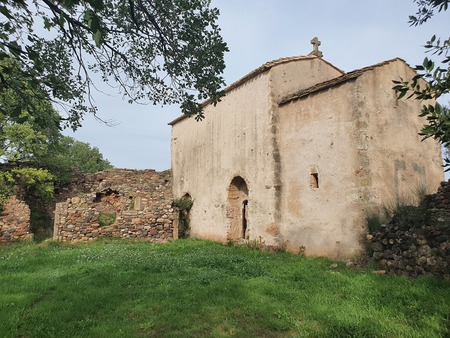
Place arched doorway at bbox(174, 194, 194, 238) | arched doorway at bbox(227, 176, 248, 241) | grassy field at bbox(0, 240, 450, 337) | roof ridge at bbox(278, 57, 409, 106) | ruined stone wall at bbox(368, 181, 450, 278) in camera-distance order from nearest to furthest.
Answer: grassy field at bbox(0, 240, 450, 337), ruined stone wall at bbox(368, 181, 450, 278), roof ridge at bbox(278, 57, 409, 106), arched doorway at bbox(227, 176, 248, 241), arched doorway at bbox(174, 194, 194, 238)

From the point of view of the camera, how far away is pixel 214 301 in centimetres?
572

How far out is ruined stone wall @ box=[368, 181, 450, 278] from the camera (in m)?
6.63

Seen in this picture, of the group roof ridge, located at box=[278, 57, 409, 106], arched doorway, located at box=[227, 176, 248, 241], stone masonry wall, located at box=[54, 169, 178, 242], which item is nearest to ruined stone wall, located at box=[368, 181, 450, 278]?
roof ridge, located at box=[278, 57, 409, 106]

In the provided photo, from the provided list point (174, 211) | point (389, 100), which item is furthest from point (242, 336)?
point (174, 211)

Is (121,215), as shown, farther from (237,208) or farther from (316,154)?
(316,154)

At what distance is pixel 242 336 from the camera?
4.42 m

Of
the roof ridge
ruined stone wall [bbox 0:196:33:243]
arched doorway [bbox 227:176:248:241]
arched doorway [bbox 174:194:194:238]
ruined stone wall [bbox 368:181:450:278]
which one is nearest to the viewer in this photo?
ruined stone wall [bbox 368:181:450:278]

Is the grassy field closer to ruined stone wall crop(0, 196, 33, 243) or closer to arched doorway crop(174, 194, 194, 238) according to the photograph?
ruined stone wall crop(0, 196, 33, 243)

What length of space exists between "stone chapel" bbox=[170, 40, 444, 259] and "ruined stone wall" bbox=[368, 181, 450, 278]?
743mm

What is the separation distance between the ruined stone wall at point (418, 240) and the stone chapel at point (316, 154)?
0.74 meters

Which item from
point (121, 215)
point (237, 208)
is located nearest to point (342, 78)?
point (237, 208)

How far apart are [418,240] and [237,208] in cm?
813

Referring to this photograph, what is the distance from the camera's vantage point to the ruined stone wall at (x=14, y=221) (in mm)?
13188

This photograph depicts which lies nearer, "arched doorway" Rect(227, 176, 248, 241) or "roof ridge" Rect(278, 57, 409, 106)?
"roof ridge" Rect(278, 57, 409, 106)
